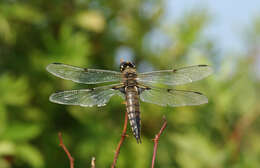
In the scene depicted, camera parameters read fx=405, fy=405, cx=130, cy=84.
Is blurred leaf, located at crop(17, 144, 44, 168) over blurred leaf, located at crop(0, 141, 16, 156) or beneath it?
beneath

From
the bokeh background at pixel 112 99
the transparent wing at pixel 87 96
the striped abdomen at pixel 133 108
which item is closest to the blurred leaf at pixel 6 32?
the bokeh background at pixel 112 99

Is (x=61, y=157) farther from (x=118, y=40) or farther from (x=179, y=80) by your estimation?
(x=179, y=80)

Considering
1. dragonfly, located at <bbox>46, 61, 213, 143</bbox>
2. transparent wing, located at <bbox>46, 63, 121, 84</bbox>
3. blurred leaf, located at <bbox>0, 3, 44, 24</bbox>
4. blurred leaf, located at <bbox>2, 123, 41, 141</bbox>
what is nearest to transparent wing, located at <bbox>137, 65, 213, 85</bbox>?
dragonfly, located at <bbox>46, 61, 213, 143</bbox>

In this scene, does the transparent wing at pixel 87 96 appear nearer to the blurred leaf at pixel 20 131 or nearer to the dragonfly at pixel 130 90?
the dragonfly at pixel 130 90

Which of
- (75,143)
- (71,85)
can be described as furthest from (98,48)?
(75,143)

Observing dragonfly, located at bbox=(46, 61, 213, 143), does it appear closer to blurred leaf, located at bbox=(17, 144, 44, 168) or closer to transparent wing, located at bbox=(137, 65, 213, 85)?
transparent wing, located at bbox=(137, 65, 213, 85)

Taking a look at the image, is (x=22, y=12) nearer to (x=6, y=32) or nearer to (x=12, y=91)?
(x=6, y=32)

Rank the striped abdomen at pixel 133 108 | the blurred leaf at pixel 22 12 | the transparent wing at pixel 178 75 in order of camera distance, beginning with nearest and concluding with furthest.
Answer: the striped abdomen at pixel 133 108 < the transparent wing at pixel 178 75 < the blurred leaf at pixel 22 12
